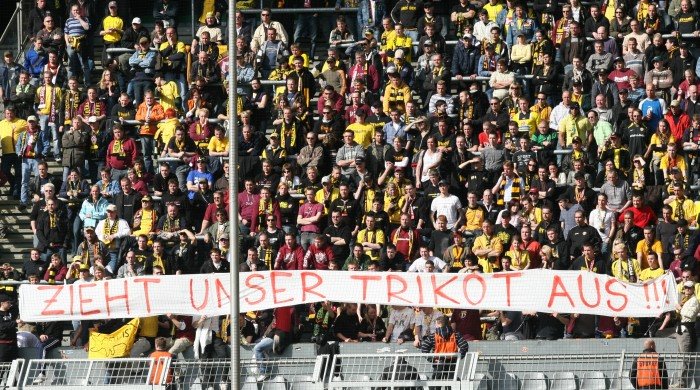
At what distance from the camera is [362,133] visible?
27953mm

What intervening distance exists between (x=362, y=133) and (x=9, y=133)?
20.1ft

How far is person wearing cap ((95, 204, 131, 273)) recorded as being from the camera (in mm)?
26891

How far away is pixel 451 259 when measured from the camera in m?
25.2

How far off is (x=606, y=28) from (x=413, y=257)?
618 cm

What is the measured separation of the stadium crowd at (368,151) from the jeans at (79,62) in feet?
0.16

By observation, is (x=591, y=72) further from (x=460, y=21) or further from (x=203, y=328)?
(x=203, y=328)

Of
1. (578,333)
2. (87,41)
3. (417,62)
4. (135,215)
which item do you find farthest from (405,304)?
(87,41)

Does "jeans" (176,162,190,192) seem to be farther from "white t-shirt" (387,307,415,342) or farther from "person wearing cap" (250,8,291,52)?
"white t-shirt" (387,307,415,342)

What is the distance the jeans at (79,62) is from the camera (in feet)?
102

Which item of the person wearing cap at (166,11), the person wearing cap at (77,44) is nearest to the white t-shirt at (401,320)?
the person wearing cap at (77,44)

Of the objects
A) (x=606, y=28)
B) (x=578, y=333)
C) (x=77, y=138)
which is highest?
(x=606, y=28)

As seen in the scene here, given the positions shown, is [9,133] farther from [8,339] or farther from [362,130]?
[8,339]

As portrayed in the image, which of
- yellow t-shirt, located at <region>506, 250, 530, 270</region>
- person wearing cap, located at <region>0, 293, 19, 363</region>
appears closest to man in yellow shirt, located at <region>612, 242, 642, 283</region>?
yellow t-shirt, located at <region>506, 250, 530, 270</region>

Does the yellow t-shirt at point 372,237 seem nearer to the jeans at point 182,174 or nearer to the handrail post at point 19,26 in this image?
the jeans at point 182,174
